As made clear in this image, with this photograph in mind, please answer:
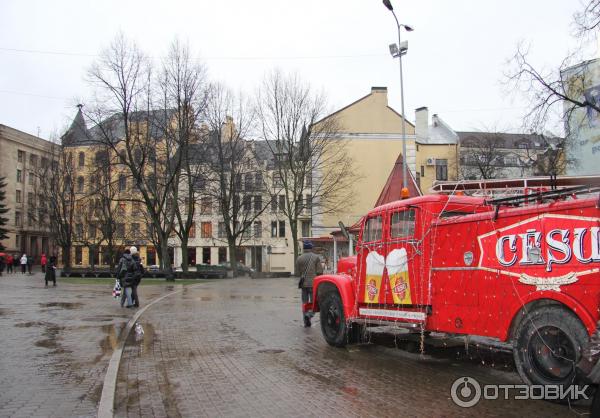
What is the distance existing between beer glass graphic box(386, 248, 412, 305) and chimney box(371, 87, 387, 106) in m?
41.5

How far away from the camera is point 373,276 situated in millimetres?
9078

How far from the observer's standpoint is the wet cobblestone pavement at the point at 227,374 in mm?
5859

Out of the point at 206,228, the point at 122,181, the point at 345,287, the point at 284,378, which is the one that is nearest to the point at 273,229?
the point at 206,228

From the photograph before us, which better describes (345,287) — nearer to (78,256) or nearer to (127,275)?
(127,275)

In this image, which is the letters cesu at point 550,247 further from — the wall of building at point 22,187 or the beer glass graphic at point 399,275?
the wall of building at point 22,187

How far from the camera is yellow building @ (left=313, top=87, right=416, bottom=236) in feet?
158

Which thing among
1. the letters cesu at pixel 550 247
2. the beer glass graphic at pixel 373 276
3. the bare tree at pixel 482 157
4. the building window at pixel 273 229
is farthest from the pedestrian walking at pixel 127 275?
the building window at pixel 273 229

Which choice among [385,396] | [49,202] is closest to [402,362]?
[385,396]

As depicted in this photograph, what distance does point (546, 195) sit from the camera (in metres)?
6.15

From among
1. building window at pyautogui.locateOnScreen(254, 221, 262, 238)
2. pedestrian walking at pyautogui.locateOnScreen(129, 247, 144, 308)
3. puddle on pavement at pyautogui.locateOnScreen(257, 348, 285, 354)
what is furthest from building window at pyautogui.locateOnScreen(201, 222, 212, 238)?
puddle on pavement at pyautogui.locateOnScreen(257, 348, 285, 354)

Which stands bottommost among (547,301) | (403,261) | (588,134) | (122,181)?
(547,301)

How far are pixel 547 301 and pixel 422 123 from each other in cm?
5529

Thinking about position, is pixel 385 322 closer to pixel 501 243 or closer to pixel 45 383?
pixel 501 243

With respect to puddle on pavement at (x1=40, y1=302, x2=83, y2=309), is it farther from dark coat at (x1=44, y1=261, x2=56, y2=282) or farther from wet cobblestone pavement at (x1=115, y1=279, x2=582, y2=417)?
dark coat at (x1=44, y1=261, x2=56, y2=282)
